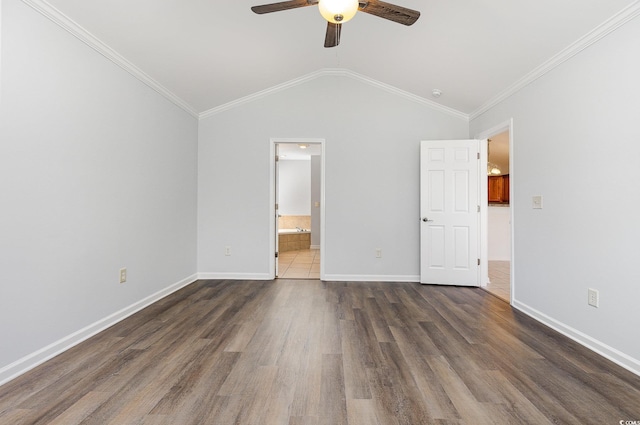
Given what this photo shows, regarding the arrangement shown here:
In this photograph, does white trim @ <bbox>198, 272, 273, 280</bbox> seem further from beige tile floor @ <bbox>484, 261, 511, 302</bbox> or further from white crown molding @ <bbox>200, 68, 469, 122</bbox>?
beige tile floor @ <bbox>484, 261, 511, 302</bbox>

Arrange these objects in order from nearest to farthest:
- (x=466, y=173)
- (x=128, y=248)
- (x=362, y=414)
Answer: (x=362, y=414) < (x=128, y=248) < (x=466, y=173)

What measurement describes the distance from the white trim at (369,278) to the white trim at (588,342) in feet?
4.79

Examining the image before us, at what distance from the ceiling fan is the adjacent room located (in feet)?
0.05

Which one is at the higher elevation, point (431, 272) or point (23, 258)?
point (23, 258)

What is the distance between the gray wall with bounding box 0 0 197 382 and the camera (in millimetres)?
1800

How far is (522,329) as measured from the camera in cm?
257

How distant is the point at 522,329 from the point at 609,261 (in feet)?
2.87

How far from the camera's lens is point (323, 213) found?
13.9 ft

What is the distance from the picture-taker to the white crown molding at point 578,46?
1962mm

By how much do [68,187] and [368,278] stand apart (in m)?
3.52

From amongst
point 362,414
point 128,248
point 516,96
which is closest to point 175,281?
point 128,248

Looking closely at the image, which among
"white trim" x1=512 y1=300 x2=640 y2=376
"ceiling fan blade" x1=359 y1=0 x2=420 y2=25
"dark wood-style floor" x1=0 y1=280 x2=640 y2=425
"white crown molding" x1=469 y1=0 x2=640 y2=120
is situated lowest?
"dark wood-style floor" x1=0 y1=280 x2=640 y2=425

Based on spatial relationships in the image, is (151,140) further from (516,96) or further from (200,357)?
(516,96)

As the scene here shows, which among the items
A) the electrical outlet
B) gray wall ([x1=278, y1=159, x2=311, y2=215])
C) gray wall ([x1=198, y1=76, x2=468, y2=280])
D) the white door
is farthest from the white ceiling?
gray wall ([x1=278, y1=159, x2=311, y2=215])
